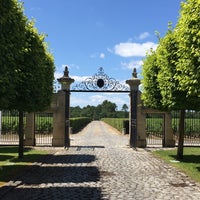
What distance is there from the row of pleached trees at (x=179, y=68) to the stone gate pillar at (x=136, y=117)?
182 inches

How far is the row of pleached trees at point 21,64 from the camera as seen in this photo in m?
10.6

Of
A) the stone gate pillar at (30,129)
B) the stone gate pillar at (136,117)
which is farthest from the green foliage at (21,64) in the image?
the stone gate pillar at (136,117)

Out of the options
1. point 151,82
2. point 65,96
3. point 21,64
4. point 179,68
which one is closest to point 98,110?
point 65,96

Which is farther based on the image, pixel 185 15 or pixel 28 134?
pixel 28 134

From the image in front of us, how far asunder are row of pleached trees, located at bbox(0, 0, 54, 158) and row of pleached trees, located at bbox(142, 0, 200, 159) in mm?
4847

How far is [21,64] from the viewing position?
1588 cm

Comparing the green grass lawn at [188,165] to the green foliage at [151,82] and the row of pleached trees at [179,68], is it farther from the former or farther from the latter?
the green foliage at [151,82]

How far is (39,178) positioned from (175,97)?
6.57m

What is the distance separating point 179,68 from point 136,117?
1256 cm

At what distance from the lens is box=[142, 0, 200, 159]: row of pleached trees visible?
37.5 ft

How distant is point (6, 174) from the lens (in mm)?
13062

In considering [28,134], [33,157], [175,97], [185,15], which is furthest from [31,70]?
[28,134]

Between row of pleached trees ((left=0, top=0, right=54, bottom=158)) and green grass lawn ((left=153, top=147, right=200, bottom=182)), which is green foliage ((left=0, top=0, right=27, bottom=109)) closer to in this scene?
row of pleached trees ((left=0, top=0, right=54, bottom=158))

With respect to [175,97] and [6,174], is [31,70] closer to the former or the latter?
[6,174]
